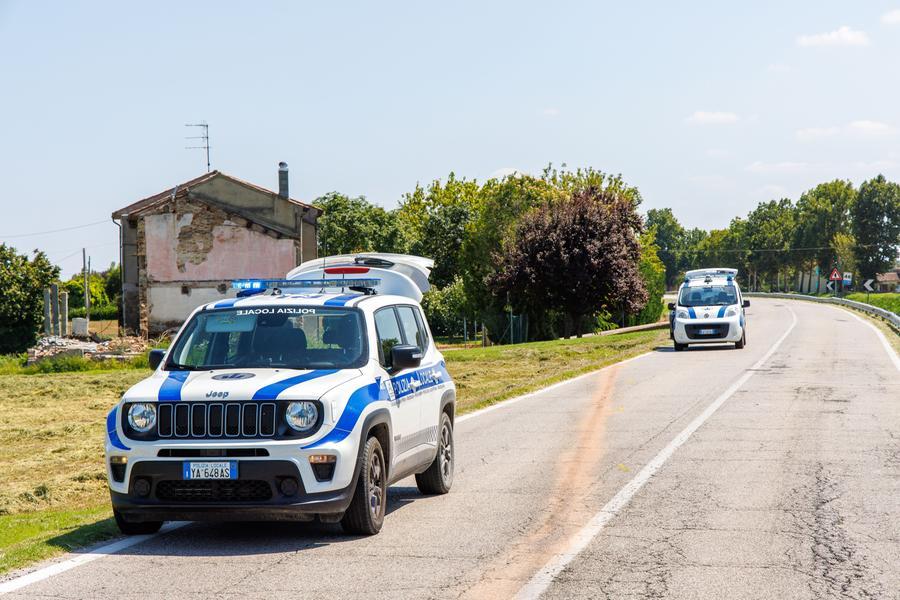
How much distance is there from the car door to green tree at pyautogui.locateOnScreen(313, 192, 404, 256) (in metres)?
75.7

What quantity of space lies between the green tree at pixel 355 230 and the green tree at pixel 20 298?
23019mm

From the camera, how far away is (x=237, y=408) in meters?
7.97

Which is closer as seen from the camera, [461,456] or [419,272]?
[461,456]

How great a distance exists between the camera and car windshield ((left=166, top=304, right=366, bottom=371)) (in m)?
8.84

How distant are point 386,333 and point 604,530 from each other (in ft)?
7.63

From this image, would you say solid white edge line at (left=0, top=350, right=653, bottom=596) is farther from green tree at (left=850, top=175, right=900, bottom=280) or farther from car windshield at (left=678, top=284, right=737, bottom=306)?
green tree at (left=850, top=175, right=900, bottom=280)

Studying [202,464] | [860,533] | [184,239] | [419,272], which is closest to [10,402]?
[419,272]

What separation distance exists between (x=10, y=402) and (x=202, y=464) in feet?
64.4

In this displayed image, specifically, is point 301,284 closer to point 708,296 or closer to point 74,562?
point 74,562

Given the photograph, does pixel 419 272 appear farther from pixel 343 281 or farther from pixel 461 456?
pixel 343 281

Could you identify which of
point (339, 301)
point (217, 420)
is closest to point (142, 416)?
point (217, 420)

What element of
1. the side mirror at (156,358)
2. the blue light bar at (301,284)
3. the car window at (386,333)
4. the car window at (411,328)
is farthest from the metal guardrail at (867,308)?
the side mirror at (156,358)

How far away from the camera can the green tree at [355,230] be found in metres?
86.6

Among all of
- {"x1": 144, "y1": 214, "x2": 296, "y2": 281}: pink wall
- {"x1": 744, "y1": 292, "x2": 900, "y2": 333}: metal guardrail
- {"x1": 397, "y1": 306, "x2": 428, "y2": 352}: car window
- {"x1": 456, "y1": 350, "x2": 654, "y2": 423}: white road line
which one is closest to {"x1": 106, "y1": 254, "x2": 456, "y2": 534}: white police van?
{"x1": 397, "y1": 306, "x2": 428, "y2": 352}: car window
